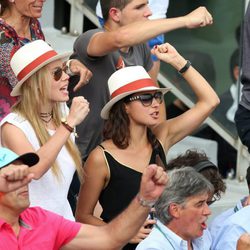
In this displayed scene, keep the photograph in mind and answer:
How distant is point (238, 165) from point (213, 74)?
0.83 meters

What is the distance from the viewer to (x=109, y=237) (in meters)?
4.93

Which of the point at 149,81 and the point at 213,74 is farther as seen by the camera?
the point at 213,74

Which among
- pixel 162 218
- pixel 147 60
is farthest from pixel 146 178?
pixel 147 60

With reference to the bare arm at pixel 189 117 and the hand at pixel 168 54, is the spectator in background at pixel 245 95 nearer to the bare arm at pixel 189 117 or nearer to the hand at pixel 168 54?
the bare arm at pixel 189 117

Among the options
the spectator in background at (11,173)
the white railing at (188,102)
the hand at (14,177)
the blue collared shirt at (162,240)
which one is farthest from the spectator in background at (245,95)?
the white railing at (188,102)

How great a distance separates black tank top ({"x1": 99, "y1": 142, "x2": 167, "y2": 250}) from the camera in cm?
596

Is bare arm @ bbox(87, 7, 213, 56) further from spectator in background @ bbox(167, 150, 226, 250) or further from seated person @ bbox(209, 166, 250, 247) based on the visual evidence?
seated person @ bbox(209, 166, 250, 247)

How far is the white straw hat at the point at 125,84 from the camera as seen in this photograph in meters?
6.06

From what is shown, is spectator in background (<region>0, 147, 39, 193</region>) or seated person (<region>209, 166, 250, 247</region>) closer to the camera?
spectator in background (<region>0, 147, 39, 193</region>)

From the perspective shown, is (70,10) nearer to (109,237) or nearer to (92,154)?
(92,154)

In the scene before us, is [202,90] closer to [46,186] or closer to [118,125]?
[118,125]

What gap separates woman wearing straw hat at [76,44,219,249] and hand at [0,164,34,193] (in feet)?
4.53

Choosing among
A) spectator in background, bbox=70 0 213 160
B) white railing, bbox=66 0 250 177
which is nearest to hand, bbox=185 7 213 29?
spectator in background, bbox=70 0 213 160

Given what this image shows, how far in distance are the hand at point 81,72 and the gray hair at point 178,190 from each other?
0.79 meters
